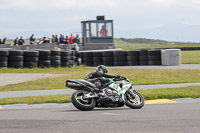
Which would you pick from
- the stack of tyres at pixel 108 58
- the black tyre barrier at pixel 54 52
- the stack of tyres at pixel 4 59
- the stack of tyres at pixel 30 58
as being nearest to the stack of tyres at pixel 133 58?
the stack of tyres at pixel 108 58

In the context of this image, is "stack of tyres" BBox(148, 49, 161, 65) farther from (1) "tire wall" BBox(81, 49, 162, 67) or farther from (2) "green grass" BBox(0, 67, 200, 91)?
(2) "green grass" BBox(0, 67, 200, 91)

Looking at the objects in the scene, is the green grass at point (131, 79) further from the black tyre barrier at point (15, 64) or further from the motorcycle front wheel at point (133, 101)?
the motorcycle front wheel at point (133, 101)

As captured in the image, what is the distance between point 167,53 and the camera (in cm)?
3130

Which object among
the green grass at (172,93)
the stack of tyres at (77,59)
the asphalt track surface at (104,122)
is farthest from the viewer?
the stack of tyres at (77,59)

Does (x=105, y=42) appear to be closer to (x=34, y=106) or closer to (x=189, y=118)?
(x=34, y=106)

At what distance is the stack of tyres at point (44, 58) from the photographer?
25.9 m

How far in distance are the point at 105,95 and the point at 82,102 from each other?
2.20 ft

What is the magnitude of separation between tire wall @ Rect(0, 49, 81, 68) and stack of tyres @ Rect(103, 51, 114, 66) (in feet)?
9.23

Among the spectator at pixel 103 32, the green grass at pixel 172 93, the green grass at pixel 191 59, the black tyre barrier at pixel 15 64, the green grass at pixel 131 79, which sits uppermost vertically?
the spectator at pixel 103 32

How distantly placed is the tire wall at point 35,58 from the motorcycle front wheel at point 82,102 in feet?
43.6

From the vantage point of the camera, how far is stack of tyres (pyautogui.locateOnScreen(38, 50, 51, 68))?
25875 mm

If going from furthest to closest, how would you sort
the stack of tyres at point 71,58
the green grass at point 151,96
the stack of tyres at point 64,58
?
the stack of tyres at point 71,58 → the stack of tyres at point 64,58 → the green grass at point 151,96

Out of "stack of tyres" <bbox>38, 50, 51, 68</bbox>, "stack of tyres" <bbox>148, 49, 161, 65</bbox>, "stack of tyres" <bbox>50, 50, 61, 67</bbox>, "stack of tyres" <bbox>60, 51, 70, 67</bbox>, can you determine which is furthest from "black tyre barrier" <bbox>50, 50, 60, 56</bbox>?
"stack of tyres" <bbox>148, 49, 161, 65</bbox>

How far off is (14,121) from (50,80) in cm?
1081
